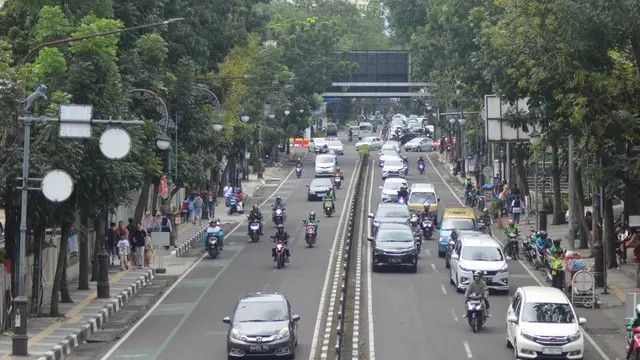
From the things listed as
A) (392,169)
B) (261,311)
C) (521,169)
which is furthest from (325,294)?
(392,169)

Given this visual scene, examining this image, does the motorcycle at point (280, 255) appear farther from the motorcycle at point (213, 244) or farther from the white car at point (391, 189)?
the white car at point (391, 189)

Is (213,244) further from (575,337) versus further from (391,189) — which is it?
(575,337)

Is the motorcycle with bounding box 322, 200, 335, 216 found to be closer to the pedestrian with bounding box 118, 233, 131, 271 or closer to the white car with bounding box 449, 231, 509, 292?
the pedestrian with bounding box 118, 233, 131, 271

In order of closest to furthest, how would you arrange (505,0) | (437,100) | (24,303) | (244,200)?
1. (24,303)
2. (505,0)
3. (244,200)
4. (437,100)

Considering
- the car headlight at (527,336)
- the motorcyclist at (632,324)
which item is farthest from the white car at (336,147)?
the car headlight at (527,336)

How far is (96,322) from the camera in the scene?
37750 mm

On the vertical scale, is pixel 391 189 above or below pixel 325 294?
above

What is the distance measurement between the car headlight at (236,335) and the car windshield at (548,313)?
6.33m

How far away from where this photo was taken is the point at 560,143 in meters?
53.8

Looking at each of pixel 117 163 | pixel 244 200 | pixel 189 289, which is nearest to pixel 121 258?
pixel 189 289

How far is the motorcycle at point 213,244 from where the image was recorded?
179 ft

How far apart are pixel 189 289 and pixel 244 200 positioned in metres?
37.6

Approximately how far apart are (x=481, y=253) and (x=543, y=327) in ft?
41.0

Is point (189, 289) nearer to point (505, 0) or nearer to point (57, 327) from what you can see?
point (57, 327)
